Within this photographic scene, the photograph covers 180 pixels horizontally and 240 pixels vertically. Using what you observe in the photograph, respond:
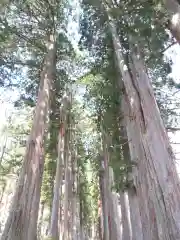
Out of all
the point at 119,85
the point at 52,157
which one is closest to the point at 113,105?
the point at 119,85

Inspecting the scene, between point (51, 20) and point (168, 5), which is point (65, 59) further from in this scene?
point (168, 5)

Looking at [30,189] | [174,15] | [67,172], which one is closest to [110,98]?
[174,15]

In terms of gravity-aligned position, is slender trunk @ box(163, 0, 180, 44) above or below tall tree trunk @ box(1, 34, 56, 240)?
above

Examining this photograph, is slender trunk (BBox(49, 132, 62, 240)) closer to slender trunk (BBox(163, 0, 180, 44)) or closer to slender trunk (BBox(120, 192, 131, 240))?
slender trunk (BBox(120, 192, 131, 240))

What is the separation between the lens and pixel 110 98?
32.1 ft

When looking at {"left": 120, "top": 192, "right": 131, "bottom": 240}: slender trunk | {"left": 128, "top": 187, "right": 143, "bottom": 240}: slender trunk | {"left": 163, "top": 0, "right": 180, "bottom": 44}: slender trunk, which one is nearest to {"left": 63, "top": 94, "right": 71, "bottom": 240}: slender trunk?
{"left": 120, "top": 192, "right": 131, "bottom": 240}: slender trunk

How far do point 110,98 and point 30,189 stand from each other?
4.43 meters

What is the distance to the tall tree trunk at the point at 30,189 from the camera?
19.6 ft

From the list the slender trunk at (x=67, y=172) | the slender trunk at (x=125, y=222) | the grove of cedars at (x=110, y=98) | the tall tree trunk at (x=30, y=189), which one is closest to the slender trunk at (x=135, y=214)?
the grove of cedars at (x=110, y=98)

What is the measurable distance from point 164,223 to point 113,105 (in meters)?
6.10

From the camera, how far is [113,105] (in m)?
9.75

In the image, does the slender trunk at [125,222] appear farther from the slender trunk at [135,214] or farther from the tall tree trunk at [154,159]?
the tall tree trunk at [154,159]

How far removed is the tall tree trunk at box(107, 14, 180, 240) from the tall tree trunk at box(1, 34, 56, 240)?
2.51m

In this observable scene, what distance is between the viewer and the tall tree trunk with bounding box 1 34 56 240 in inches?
235
